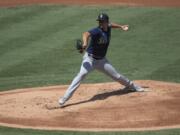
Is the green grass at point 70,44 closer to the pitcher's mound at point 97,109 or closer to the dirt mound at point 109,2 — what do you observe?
the dirt mound at point 109,2

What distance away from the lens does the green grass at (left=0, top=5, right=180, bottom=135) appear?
1558cm

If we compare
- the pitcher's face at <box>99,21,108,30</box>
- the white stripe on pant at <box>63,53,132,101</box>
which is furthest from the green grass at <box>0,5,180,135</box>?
the pitcher's face at <box>99,21,108,30</box>

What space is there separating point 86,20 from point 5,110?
994 cm

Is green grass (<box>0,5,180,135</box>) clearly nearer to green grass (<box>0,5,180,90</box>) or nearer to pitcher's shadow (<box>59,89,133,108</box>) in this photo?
green grass (<box>0,5,180,90</box>)

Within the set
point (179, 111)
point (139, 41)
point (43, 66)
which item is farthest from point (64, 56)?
point (179, 111)

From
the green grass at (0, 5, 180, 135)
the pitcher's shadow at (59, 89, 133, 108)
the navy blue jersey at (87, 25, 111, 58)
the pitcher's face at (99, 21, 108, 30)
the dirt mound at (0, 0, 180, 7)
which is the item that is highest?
the pitcher's face at (99, 21, 108, 30)

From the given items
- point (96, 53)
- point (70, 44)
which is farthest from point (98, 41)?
point (70, 44)

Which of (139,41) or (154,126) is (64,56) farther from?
(154,126)

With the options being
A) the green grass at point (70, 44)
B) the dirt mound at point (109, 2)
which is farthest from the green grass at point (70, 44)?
the dirt mound at point (109, 2)

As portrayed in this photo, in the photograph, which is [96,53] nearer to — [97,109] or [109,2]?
[97,109]

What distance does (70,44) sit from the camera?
61.9 ft

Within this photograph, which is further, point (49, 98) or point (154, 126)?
point (49, 98)

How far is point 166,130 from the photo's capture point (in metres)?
10.4

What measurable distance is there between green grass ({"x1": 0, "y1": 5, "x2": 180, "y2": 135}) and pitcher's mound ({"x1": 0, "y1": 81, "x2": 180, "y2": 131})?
3.09 ft
